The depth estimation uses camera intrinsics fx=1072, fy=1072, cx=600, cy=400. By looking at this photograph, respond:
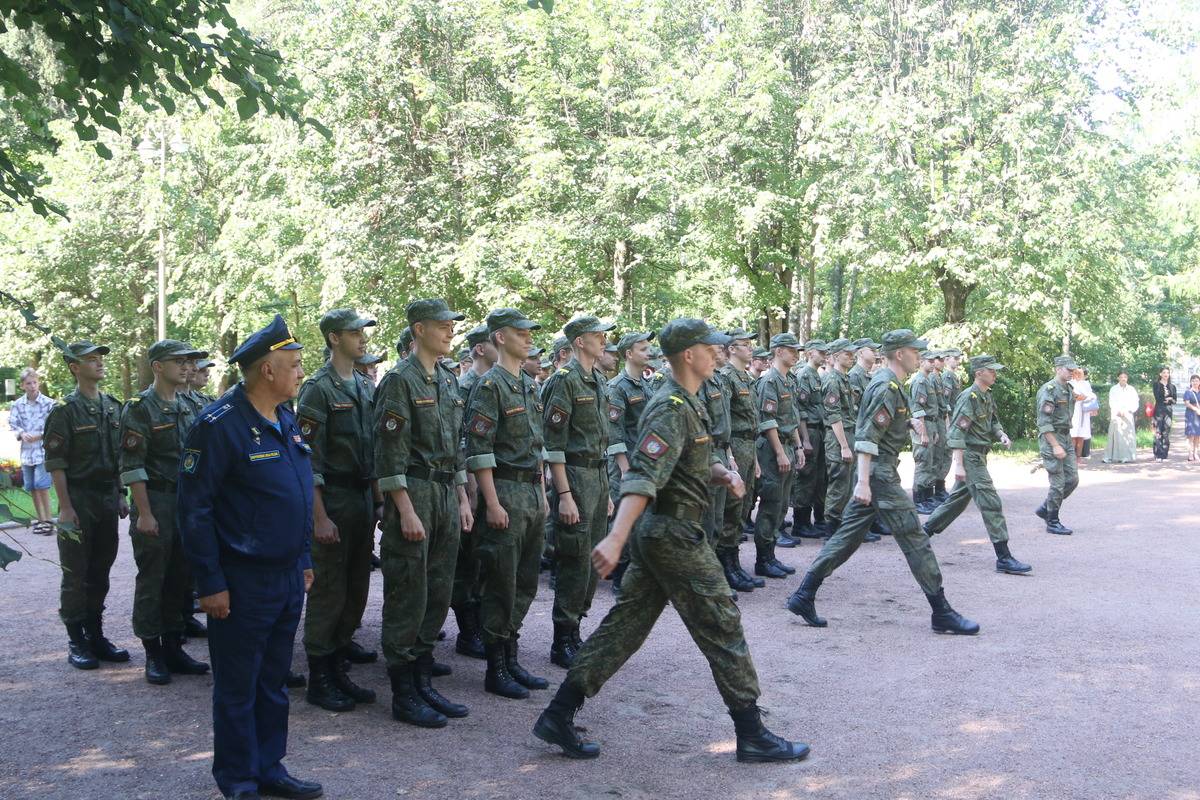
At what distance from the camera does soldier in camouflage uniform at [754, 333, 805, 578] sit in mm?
10477

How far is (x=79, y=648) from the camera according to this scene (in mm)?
7188

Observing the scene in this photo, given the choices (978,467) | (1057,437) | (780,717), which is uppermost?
(1057,437)

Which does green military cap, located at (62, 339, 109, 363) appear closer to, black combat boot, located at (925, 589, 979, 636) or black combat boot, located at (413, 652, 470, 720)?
black combat boot, located at (413, 652, 470, 720)

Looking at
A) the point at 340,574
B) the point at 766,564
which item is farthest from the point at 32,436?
the point at 766,564

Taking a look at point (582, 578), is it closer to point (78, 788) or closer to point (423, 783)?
point (423, 783)

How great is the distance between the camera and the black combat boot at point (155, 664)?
673 centimetres

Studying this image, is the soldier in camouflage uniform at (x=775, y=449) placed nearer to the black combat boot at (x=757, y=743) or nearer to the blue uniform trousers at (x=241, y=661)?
the black combat boot at (x=757, y=743)

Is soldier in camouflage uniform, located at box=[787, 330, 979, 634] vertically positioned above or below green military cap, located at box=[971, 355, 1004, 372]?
below

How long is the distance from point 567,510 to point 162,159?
A: 843 inches

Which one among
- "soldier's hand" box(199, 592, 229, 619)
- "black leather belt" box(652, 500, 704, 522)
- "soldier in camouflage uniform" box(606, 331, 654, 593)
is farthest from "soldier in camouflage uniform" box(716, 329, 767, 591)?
"soldier's hand" box(199, 592, 229, 619)

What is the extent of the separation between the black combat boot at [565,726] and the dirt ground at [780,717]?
0.09 metres

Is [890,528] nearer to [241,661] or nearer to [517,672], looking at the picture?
[517,672]

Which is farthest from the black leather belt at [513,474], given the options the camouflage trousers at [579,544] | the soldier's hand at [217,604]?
the soldier's hand at [217,604]

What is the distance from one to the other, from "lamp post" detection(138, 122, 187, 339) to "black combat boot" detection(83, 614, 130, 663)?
712 inches
